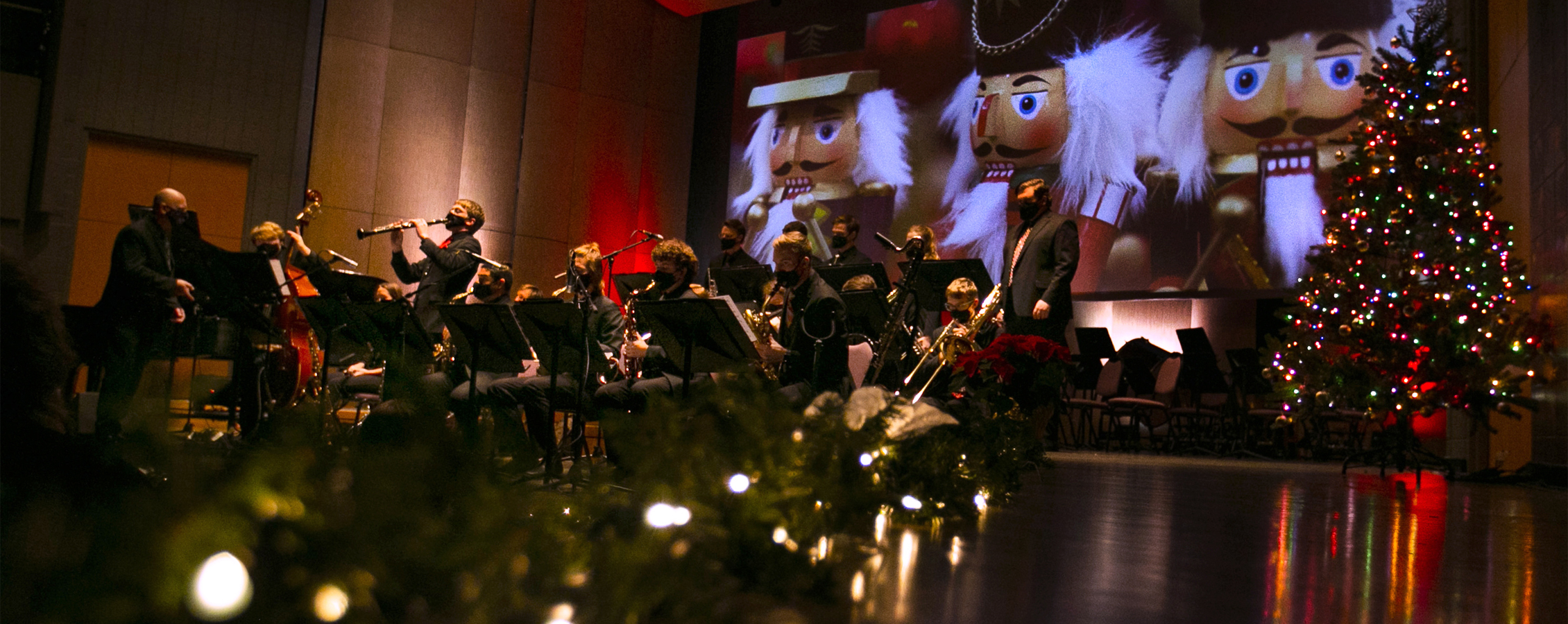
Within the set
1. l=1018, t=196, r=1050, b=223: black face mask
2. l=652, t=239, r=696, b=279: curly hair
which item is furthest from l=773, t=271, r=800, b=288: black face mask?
l=1018, t=196, r=1050, b=223: black face mask

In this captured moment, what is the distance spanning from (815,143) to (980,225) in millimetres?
2063

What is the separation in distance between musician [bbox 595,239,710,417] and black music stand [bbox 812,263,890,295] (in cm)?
66

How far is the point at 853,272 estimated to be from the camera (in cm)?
524

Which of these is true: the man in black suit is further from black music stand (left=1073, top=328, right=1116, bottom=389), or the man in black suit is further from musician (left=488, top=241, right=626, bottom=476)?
black music stand (left=1073, top=328, right=1116, bottom=389)

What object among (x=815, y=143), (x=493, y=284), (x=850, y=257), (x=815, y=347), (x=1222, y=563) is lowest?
(x=1222, y=563)

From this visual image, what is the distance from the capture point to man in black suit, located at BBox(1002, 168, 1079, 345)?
5234 mm

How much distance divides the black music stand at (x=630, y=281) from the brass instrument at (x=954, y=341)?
1580 millimetres

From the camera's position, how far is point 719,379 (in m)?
1.67

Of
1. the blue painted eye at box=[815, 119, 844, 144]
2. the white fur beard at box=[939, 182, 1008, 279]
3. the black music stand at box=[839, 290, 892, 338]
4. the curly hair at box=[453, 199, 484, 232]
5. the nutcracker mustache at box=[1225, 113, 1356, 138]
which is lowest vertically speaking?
the black music stand at box=[839, 290, 892, 338]

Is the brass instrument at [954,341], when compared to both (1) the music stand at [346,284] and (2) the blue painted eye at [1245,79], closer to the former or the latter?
(1) the music stand at [346,284]

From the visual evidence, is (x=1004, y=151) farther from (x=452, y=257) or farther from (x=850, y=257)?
(x=452, y=257)

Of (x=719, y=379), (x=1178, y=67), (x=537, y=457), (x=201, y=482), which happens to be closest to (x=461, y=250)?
(x=719, y=379)

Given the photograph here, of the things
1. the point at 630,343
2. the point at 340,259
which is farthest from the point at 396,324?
the point at 340,259

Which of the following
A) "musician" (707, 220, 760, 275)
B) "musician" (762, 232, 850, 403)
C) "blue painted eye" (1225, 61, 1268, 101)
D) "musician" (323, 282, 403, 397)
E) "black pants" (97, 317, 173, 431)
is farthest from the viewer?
"blue painted eye" (1225, 61, 1268, 101)
